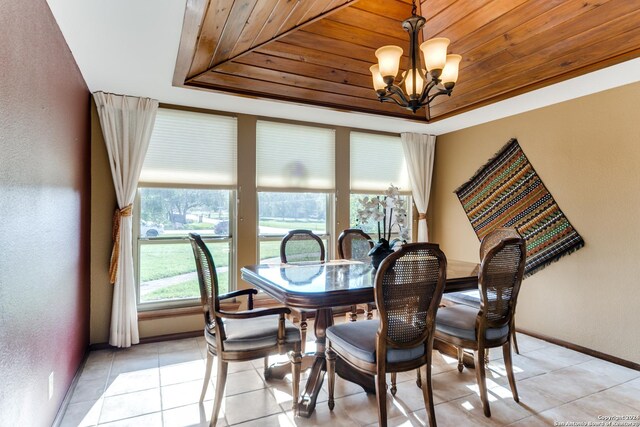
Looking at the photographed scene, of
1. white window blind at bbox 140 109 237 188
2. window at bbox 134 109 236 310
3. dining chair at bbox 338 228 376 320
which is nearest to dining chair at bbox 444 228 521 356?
dining chair at bbox 338 228 376 320

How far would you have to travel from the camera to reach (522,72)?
2.99 m

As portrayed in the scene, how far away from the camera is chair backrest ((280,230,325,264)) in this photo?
3.37 metres

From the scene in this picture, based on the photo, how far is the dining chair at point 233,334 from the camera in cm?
210

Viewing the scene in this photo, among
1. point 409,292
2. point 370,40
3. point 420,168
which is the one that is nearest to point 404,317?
point 409,292

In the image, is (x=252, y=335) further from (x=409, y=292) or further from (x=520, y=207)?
(x=520, y=207)

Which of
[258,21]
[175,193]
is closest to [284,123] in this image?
[175,193]

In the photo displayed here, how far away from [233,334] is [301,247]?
4.47 feet

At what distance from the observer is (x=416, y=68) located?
2229 millimetres

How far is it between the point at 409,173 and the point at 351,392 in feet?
10.4

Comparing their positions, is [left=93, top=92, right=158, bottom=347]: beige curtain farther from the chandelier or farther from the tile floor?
the chandelier

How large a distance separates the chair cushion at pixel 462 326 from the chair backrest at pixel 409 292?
0.47 meters

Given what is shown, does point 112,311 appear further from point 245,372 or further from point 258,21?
point 258,21

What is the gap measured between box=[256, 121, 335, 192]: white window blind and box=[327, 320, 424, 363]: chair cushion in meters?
2.18

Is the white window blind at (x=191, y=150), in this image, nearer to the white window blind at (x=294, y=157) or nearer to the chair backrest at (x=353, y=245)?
the white window blind at (x=294, y=157)
